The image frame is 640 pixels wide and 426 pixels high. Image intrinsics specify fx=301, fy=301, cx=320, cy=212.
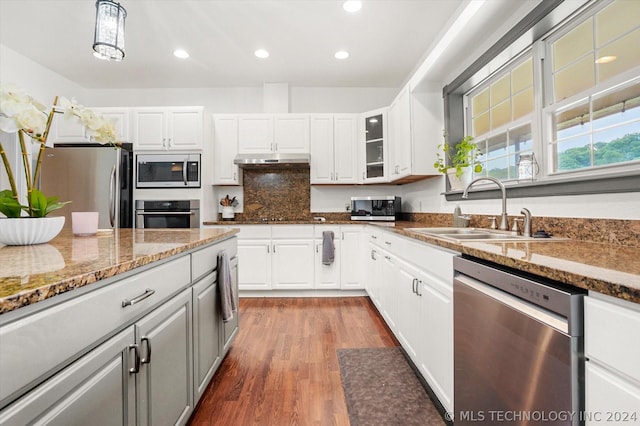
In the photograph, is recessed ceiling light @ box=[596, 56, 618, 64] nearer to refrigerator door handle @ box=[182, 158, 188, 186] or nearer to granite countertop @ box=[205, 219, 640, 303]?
granite countertop @ box=[205, 219, 640, 303]

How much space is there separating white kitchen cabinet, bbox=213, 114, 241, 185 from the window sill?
2.86 meters

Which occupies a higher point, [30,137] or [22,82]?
[22,82]

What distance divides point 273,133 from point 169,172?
1.32 meters

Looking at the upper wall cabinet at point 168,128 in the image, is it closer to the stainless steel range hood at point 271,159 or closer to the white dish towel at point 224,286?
the stainless steel range hood at point 271,159

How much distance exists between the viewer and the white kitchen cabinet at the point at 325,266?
3492mm

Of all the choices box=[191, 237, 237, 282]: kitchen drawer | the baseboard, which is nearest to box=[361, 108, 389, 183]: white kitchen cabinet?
the baseboard

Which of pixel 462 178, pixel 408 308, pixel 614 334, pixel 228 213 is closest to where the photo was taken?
pixel 614 334

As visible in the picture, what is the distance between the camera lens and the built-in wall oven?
3.51m

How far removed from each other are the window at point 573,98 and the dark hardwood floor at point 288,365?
1.64m

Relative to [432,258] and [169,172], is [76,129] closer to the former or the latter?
[169,172]

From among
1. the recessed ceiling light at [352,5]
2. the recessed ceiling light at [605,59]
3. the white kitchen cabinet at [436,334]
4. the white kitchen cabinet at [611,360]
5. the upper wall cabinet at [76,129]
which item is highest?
the recessed ceiling light at [352,5]

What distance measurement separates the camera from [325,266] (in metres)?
3.50

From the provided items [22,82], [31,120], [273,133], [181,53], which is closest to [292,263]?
[273,133]

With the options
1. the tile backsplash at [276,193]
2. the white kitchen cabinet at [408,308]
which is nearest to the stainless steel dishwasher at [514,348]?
the white kitchen cabinet at [408,308]
